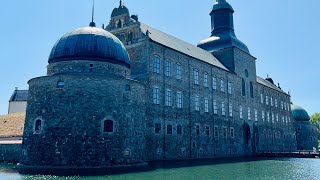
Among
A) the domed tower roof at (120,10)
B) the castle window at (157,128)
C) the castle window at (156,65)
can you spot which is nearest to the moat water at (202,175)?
the castle window at (157,128)

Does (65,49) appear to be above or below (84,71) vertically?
above

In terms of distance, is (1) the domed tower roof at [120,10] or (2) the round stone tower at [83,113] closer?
(2) the round stone tower at [83,113]

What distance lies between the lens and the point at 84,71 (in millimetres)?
21031

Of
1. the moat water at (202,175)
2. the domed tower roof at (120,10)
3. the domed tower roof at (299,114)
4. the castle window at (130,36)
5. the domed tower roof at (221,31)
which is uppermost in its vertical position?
the domed tower roof at (221,31)

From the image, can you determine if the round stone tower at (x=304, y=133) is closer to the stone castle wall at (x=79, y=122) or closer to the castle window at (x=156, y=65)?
the castle window at (x=156, y=65)

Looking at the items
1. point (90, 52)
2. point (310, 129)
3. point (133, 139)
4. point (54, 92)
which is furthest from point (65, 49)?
point (310, 129)

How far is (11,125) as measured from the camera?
3556 cm

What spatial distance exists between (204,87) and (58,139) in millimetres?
19462

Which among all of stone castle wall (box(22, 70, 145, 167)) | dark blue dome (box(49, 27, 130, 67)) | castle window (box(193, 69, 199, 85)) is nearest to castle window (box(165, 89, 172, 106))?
castle window (box(193, 69, 199, 85))

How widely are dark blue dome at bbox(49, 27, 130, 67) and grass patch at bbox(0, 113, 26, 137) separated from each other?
1456cm

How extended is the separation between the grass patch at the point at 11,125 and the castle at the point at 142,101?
45.5 feet

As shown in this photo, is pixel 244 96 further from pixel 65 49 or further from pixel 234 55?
pixel 65 49

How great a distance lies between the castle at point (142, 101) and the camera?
19.3m

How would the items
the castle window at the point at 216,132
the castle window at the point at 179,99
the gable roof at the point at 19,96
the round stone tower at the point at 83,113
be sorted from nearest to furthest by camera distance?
the round stone tower at the point at 83,113 < the castle window at the point at 179,99 < the castle window at the point at 216,132 < the gable roof at the point at 19,96
